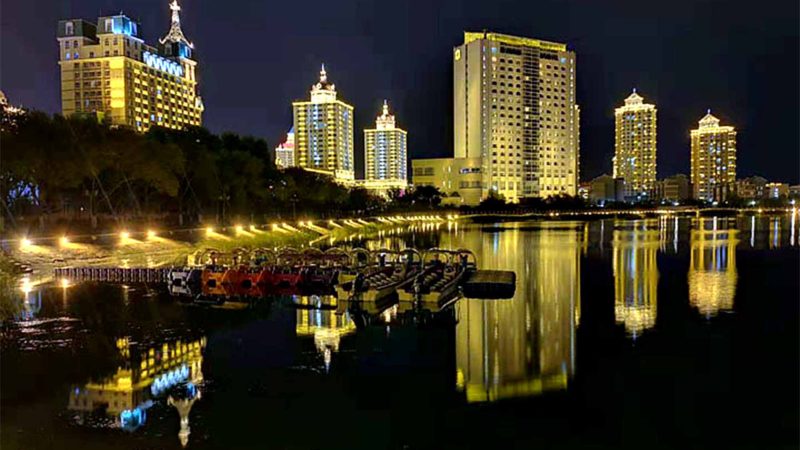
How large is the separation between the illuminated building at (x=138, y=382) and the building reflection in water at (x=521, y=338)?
7171 mm

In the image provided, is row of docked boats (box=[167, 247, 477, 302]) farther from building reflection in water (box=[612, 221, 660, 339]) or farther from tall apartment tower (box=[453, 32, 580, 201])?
tall apartment tower (box=[453, 32, 580, 201])

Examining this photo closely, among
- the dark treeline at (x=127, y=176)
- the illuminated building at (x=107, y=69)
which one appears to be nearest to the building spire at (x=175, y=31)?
the illuminated building at (x=107, y=69)

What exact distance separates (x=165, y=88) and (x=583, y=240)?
121571mm

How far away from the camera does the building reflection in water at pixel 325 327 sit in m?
20.3

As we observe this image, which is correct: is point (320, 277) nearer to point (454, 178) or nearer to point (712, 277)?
point (712, 277)

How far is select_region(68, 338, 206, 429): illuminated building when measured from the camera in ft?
48.0

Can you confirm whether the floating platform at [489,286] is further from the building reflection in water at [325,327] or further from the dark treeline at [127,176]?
the dark treeline at [127,176]

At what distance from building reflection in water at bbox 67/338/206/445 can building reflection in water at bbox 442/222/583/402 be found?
689 centimetres

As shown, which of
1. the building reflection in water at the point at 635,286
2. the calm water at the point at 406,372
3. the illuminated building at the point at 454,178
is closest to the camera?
the calm water at the point at 406,372

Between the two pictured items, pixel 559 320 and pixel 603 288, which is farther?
pixel 603 288

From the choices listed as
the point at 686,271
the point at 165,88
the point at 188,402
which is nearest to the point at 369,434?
the point at 188,402

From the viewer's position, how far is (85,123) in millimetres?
47812

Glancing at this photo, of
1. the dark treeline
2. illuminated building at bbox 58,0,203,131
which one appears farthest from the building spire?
the dark treeline

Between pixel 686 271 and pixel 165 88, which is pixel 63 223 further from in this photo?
pixel 165 88
